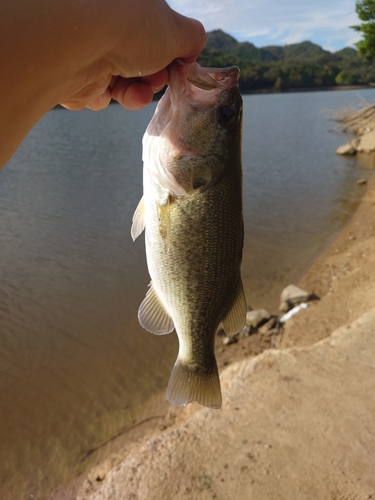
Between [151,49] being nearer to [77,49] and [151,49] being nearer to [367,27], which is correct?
[77,49]

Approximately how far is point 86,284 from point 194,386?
17.4 ft

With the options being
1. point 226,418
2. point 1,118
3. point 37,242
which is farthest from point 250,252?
point 1,118

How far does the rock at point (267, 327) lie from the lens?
5.56 meters

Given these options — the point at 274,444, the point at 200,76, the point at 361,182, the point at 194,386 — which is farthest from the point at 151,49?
the point at 361,182

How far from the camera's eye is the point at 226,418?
3410 millimetres

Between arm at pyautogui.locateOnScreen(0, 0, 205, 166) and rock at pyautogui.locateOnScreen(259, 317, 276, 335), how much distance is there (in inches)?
166

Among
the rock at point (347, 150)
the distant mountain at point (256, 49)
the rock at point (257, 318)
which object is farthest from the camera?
the distant mountain at point (256, 49)

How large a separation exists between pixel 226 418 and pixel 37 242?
658 centimetres

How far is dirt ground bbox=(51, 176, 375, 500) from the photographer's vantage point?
9.37 feet

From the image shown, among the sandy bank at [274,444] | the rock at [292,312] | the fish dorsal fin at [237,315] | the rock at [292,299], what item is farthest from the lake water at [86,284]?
the fish dorsal fin at [237,315]

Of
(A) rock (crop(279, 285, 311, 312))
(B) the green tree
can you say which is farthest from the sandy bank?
(B) the green tree

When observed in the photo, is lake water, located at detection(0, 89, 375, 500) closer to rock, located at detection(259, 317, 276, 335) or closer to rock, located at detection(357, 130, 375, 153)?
rock, located at detection(259, 317, 276, 335)

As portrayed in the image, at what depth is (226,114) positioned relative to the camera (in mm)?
1836

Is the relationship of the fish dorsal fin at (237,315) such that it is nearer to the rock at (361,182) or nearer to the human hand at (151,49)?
the human hand at (151,49)
